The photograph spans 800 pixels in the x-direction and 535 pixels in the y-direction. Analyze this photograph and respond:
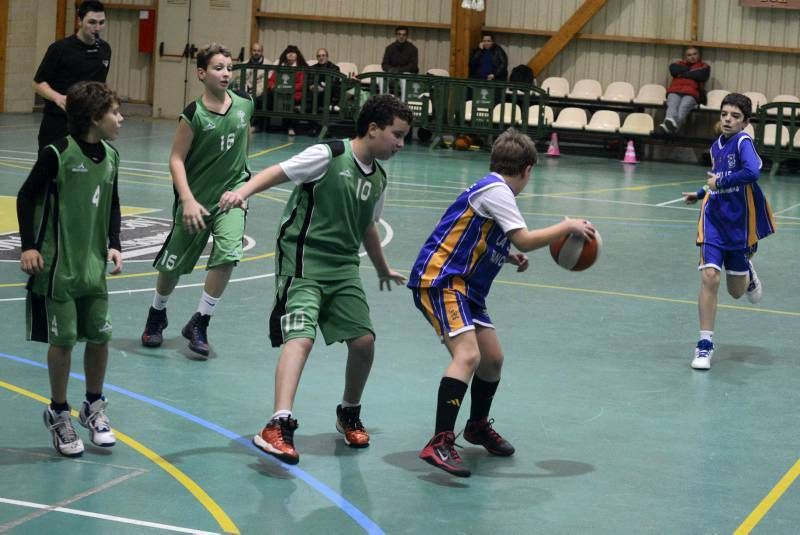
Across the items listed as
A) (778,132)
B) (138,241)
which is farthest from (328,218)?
(778,132)

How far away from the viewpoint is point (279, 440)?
560 cm

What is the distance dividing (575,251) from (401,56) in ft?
62.6

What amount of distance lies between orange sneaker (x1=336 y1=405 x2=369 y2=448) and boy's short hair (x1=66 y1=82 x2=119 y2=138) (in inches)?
70.8

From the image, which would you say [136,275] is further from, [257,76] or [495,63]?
[495,63]

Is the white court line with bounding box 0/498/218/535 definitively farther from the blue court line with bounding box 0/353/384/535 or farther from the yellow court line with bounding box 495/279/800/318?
A: the yellow court line with bounding box 495/279/800/318

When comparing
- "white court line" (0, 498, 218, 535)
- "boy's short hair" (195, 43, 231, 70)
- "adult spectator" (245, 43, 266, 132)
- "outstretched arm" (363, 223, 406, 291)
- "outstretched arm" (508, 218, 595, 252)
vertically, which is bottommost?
"white court line" (0, 498, 218, 535)

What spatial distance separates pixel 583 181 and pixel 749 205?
10.8 m

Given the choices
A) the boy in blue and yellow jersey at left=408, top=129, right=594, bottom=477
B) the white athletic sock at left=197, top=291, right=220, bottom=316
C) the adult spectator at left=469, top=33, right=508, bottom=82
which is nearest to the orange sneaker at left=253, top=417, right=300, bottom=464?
the boy in blue and yellow jersey at left=408, top=129, right=594, bottom=477

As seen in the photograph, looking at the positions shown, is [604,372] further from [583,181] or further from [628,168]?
[628,168]

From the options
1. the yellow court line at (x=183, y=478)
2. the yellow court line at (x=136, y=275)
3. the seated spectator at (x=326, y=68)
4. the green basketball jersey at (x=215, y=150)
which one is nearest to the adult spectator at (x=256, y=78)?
the seated spectator at (x=326, y=68)

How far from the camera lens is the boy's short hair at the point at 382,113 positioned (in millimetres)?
5859

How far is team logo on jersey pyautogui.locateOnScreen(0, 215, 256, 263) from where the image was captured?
1077 centimetres

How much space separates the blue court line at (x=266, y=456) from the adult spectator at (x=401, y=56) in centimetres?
1791

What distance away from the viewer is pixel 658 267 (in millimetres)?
11781
